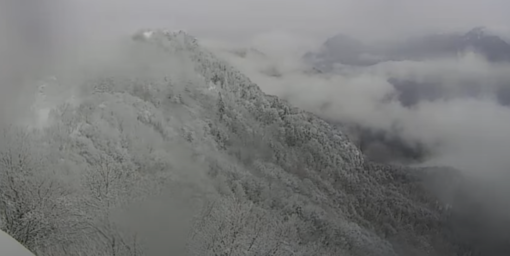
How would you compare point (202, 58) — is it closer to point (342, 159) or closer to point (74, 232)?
point (342, 159)

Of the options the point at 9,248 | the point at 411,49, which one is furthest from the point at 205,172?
the point at 411,49

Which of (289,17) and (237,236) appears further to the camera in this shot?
(237,236)

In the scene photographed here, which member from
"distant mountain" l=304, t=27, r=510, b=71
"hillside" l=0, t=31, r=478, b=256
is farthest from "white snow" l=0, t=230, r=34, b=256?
"distant mountain" l=304, t=27, r=510, b=71

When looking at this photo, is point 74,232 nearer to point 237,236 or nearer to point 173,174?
point 173,174

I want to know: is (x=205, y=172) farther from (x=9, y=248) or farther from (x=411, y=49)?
(x=411, y=49)

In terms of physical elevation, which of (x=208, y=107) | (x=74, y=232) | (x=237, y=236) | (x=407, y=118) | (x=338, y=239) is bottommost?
(x=74, y=232)

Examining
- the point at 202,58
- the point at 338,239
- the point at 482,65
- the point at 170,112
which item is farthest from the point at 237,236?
the point at 482,65

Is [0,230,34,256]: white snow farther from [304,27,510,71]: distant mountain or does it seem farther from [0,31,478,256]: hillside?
[304,27,510,71]: distant mountain

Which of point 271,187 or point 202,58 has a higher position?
point 202,58
